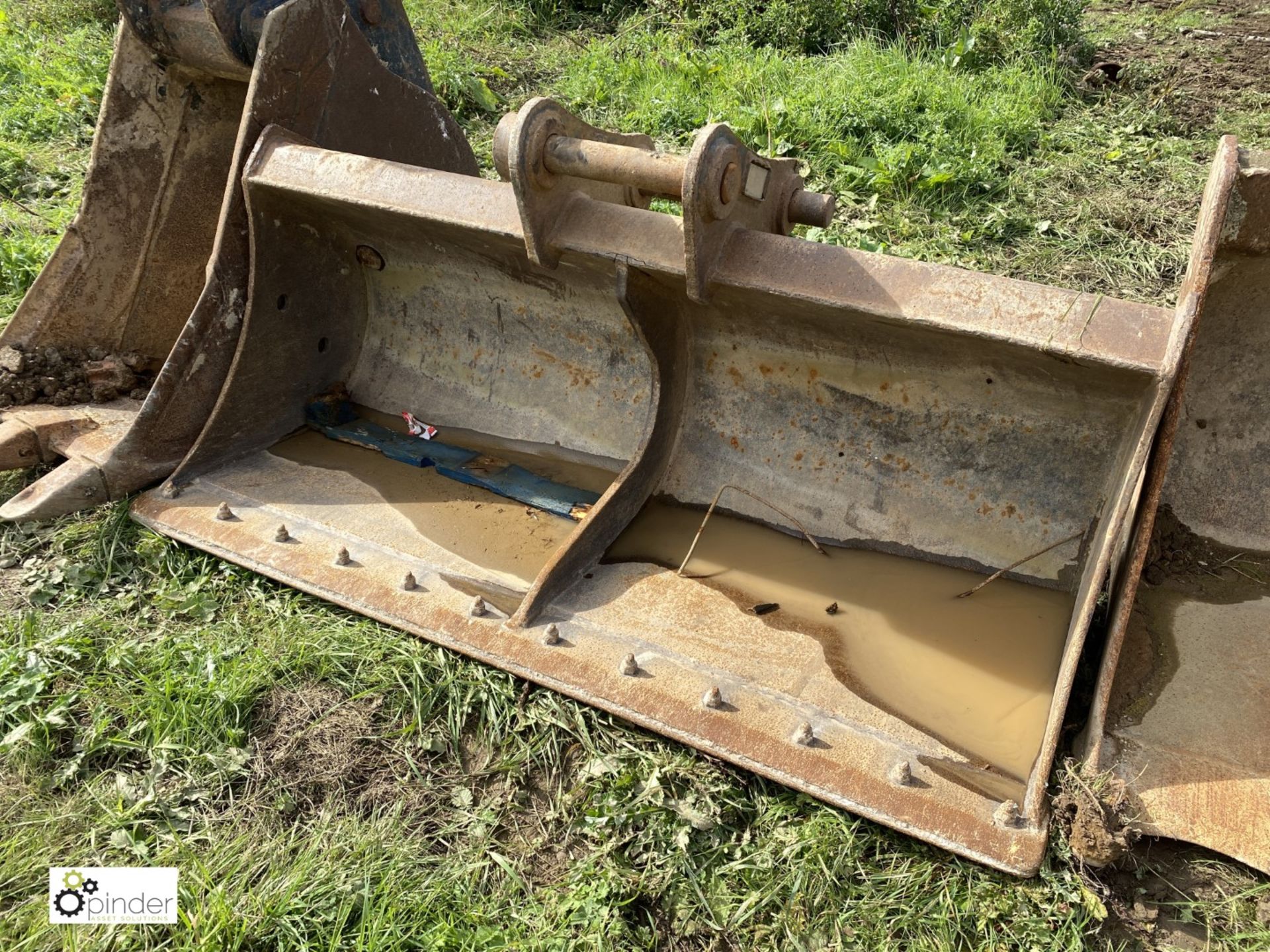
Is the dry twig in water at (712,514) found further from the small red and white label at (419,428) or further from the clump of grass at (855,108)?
the clump of grass at (855,108)

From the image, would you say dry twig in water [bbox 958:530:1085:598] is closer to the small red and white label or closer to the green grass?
the green grass

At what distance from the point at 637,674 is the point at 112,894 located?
1198 mm

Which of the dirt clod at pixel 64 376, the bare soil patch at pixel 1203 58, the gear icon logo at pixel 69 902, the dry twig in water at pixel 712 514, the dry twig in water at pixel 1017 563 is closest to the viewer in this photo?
the gear icon logo at pixel 69 902

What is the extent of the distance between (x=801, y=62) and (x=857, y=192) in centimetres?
142

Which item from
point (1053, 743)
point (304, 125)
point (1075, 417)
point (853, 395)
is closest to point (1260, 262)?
point (1075, 417)

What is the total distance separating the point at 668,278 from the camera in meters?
2.52

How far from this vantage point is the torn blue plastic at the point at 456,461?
283cm

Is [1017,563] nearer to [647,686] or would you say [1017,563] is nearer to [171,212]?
[647,686]

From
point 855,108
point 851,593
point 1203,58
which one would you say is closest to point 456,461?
point 851,593

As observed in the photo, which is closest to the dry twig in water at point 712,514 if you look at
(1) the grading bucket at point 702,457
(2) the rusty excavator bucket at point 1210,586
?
(1) the grading bucket at point 702,457

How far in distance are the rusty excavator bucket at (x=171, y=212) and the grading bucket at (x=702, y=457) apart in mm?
121

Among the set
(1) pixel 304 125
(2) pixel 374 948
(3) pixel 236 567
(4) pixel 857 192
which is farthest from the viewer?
(4) pixel 857 192

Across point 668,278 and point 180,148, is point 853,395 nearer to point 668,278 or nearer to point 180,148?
point 668,278

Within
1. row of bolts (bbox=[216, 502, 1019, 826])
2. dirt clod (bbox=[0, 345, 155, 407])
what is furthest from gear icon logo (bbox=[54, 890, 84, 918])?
dirt clod (bbox=[0, 345, 155, 407])
